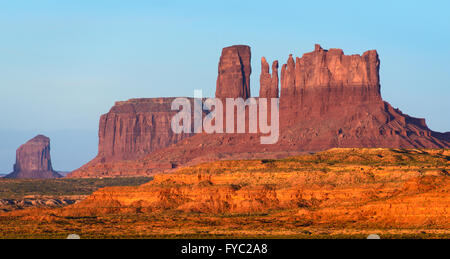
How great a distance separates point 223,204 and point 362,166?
61.2 ft

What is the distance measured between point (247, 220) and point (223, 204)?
14.3m

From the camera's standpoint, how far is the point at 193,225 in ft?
355

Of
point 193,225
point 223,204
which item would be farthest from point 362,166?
point 193,225

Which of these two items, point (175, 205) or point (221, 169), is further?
point (221, 169)

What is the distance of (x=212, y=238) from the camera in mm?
89875

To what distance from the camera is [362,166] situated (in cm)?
12788
